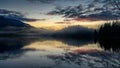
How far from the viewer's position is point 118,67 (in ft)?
68.7

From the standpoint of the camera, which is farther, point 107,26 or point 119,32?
point 107,26

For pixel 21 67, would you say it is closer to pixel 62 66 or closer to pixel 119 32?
pixel 62 66

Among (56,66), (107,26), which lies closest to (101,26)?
(107,26)

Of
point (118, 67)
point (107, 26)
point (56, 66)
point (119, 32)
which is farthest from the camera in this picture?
point (107, 26)

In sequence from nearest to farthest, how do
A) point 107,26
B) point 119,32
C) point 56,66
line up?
point 56,66, point 119,32, point 107,26

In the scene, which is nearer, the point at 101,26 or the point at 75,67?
the point at 75,67

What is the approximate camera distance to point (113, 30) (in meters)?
149

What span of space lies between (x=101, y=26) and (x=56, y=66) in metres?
144

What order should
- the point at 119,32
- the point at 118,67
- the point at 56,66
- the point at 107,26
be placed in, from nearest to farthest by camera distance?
the point at 118,67, the point at 56,66, the point at 119,32, the point at 107,26

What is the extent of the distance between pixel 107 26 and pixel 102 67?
5445 inches

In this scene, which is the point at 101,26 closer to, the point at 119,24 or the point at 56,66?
the point at 119,24

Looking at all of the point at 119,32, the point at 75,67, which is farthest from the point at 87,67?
A: the point at 119,32

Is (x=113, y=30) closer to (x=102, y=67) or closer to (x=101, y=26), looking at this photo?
(x=101, y=26)

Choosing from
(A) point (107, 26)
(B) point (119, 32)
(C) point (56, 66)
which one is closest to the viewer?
(C) point (56, 66)
